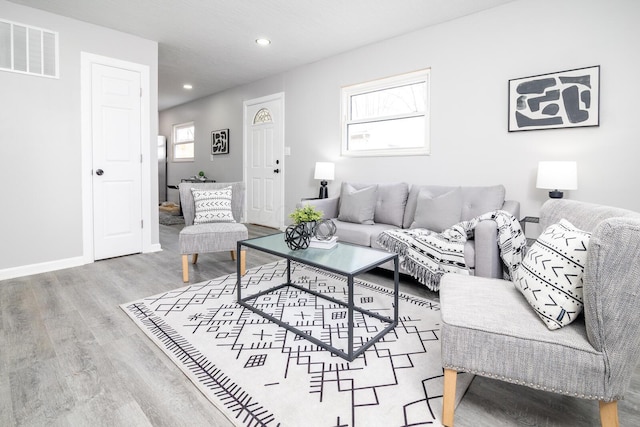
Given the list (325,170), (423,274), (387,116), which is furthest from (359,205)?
(387,116)

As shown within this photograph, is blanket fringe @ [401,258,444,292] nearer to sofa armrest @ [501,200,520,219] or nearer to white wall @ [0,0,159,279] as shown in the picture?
sofa armrest @ [501,200,520,219]

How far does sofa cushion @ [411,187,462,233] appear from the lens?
287cm

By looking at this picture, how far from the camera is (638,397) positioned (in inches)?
57.0

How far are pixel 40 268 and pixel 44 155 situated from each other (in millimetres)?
1065

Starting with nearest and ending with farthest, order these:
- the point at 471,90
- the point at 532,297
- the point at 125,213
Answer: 1. the point at 532,297
2. the point at 471,90
3. the point at 125,213

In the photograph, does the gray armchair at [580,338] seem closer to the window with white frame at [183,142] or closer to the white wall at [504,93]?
the white wall at [504,93]

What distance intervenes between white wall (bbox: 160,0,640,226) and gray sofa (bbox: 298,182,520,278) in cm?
31

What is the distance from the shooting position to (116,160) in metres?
3.62

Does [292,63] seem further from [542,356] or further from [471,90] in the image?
[542,356]

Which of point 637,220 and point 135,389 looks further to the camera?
point 135,389

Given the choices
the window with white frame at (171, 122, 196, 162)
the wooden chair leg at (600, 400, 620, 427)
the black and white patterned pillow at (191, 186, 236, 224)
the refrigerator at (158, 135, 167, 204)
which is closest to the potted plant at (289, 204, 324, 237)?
the black and white patterned pillow at (191, 186, 236, 224)

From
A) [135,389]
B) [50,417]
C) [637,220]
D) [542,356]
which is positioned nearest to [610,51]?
[637,220]

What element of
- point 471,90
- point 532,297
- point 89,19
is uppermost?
point 89,19

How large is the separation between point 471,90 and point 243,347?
3015 millimetres
